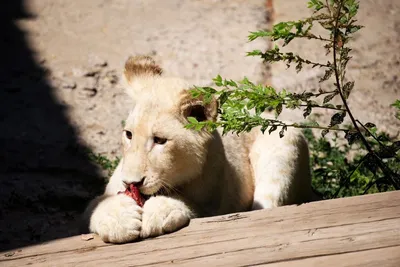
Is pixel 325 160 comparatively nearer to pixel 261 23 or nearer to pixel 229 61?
pixel 229 61

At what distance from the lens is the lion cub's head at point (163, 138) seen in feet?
13.4

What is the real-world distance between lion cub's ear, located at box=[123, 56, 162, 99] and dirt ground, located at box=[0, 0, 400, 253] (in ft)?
4.71

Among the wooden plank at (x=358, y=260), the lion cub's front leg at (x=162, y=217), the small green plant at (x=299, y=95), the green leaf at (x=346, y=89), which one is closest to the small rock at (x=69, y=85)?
the small green plant at (x=299, y=95)

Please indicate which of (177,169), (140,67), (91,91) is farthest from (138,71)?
(91,91)

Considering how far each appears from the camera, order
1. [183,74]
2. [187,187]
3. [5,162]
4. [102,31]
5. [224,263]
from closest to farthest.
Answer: [224,263] → [187,187] → [5,162] → [183,74] → [102,31]

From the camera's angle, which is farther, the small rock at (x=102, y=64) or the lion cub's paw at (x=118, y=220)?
the small rock at (x=102, y=64)

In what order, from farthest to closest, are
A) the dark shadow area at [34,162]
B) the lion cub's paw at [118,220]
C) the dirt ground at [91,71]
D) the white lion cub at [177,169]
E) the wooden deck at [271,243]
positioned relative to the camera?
the dirt ground at [91,71] < the dark shadow area at [34,162] < the white lion cub at [177,169] < the lion cub's paw at [118,220] < the wooden deck at [271,243]

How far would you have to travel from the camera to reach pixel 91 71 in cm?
771

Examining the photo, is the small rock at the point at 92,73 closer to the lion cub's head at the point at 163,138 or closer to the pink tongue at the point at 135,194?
the lion cub's head at the point at 163,138

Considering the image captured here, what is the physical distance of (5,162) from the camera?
6.27m

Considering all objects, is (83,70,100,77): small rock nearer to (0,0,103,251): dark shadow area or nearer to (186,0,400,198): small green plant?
(0,0,103,251): dark shadow area

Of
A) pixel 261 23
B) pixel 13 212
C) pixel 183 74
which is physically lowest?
pixel 13 212

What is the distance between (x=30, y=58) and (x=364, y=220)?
5.50m

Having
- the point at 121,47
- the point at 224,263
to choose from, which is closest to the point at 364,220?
the point at 224,263
